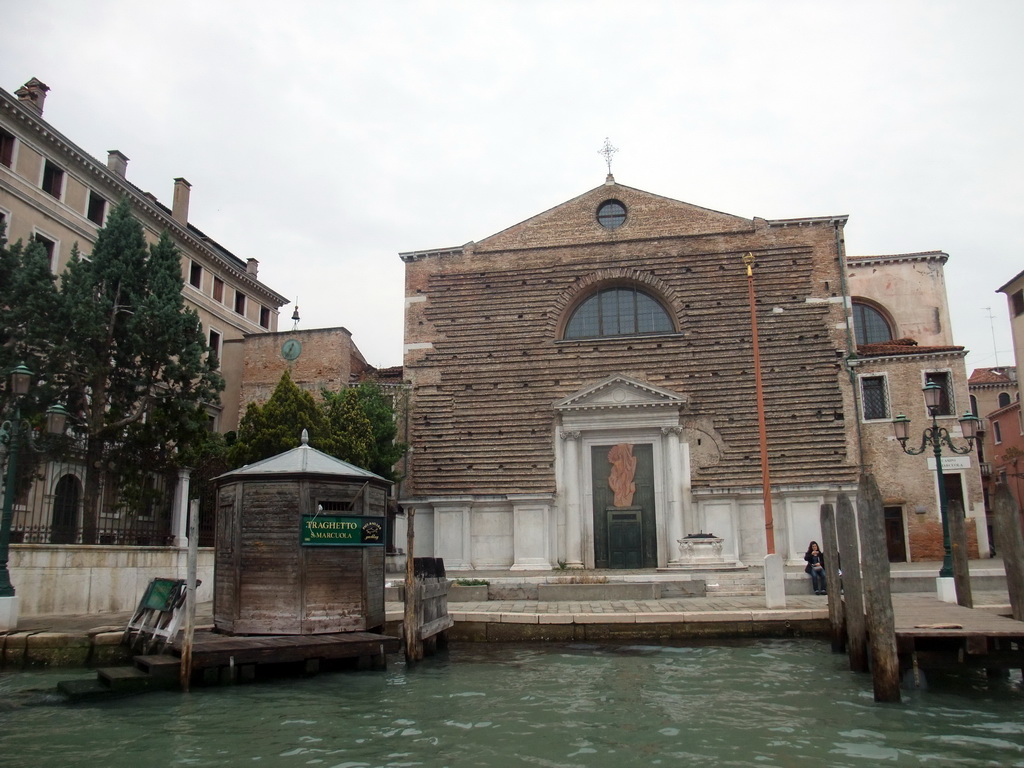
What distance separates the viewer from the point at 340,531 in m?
10.9

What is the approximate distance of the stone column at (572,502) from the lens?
22.6m

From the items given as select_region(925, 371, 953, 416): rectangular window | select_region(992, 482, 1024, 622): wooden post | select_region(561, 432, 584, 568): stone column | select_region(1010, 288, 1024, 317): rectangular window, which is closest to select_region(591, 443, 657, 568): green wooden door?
select_region(561, 432, 584, 568): stone column

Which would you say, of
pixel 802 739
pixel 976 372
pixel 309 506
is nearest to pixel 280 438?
pixel 309 506

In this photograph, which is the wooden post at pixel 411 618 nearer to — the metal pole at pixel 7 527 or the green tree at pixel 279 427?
the metal pole at pixel 7 527

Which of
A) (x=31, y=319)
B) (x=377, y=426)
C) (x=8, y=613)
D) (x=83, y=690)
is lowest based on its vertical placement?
(x=83, y=690)

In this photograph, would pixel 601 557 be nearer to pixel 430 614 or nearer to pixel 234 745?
pixel 430 614

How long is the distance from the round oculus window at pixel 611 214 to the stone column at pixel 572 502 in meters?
6.69

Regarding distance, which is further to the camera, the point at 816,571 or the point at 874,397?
the point at 874,397

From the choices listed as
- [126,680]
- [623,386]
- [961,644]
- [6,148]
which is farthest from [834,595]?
[6,148]

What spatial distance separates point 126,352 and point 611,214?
14.3 m

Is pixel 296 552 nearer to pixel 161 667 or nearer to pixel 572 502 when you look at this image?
pixel 161 667

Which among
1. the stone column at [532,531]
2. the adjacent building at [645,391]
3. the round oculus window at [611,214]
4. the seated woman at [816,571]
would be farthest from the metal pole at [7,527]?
the round oculus window at [611,214]

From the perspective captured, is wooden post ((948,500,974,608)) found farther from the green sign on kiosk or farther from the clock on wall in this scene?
the clock on wall

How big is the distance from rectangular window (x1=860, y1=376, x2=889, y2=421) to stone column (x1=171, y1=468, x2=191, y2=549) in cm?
1764
